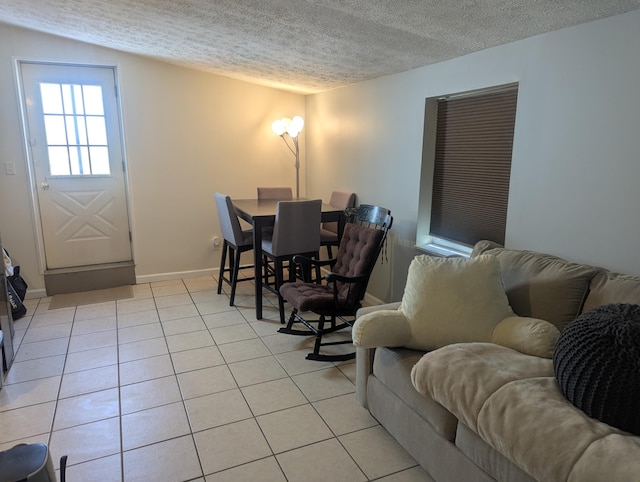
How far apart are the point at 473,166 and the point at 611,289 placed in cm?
136

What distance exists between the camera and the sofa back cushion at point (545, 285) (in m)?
1.84

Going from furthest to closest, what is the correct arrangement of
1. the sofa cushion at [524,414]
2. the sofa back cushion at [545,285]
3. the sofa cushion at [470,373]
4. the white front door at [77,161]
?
the white front door at [77,161], the sofa back cushion at [545,285], the sofa cushion at [470,373], the sofa cushion at [524,414]

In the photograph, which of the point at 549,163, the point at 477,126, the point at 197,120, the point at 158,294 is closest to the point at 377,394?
the point at 549,163

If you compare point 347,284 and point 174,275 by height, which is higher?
point 347,284

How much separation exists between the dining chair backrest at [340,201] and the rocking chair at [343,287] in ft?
2.01

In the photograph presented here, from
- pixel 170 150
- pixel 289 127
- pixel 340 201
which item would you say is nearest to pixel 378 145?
pixel 340 201

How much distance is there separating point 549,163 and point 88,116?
401 centimetres

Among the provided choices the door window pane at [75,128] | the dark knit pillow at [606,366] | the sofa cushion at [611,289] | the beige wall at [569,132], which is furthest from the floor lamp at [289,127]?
the dark knit pillow at [606,366]

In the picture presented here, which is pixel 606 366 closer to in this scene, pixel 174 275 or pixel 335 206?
pixel 335 206

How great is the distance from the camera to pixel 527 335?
5.80ft

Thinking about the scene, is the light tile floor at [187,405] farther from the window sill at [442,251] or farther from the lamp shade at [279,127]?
the lamp shade at [279,127]

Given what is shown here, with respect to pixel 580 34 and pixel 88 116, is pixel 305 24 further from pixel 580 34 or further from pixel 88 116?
pixel 88 116

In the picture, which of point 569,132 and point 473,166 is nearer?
point 569,132

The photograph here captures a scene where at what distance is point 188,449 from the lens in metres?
1.99
